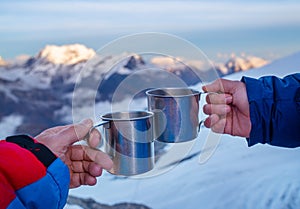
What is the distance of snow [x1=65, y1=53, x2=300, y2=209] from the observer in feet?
4.75

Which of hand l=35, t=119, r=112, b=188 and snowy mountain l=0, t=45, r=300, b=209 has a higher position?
hand l=35, t=119, r=112, b=188

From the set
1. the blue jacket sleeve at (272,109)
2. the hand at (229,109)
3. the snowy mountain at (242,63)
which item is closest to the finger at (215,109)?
the hand at (229,109)

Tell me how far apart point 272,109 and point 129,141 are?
0.46 metres

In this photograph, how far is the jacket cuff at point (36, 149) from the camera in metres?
0.65

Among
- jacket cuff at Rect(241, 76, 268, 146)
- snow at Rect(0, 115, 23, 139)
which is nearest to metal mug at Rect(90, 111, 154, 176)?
jacket cuff at Rect(241, 76, 268, 146)

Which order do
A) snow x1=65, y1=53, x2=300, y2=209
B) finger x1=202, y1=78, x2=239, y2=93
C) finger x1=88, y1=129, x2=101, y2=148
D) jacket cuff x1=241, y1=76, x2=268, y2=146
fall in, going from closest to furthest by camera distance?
finger x1=88, y1=129, x2=101, y2=148, finger x1=202, y1=78, x2=239, y2=93, jacket cuff x1=241, y1=76, x2=268, y2=146, snow x1=65, y1=53, x2=300, y2=209

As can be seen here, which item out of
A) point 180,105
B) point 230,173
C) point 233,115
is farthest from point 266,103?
point 230,173

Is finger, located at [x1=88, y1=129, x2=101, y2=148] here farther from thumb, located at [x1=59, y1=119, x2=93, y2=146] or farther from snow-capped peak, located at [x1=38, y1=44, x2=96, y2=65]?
snow-capped peak, located at [x1=38, y1=44, x2=96, y2=65]

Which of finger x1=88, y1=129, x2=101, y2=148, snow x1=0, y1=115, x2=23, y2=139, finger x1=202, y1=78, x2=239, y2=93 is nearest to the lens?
finger x1=88, y1=129, x2=101, y2=148

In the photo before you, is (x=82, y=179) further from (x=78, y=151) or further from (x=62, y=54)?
(x=62, y=54)

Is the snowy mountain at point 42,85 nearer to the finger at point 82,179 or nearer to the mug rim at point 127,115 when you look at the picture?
the finger at point 82,179

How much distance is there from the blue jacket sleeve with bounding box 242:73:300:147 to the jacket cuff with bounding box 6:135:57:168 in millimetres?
535

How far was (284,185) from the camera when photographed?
1460mm

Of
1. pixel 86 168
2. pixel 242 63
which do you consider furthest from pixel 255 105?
pixel 242 63
